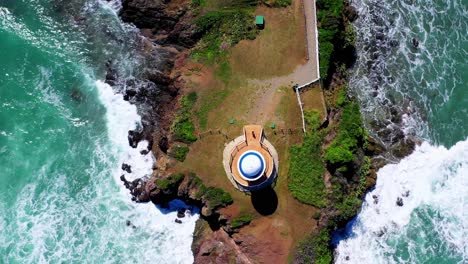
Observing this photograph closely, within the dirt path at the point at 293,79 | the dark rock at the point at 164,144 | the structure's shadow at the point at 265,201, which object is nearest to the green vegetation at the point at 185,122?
the dark rock at the point at 164,144

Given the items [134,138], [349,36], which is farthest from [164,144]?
[349,36]

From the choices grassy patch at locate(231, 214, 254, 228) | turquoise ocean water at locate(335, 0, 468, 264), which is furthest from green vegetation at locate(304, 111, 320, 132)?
grassy patch at locate(231, 214, 254, 228)

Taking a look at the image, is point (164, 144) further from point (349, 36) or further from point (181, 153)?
point (349, 36)

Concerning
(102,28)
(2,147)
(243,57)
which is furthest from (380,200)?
(2,147)

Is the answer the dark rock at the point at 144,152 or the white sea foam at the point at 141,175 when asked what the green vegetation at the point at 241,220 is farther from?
the dark rock at the point at 144,152

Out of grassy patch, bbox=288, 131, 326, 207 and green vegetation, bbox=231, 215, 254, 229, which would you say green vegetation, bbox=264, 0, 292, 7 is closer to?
grassy patch, bbox=288, 131, 326, 207
